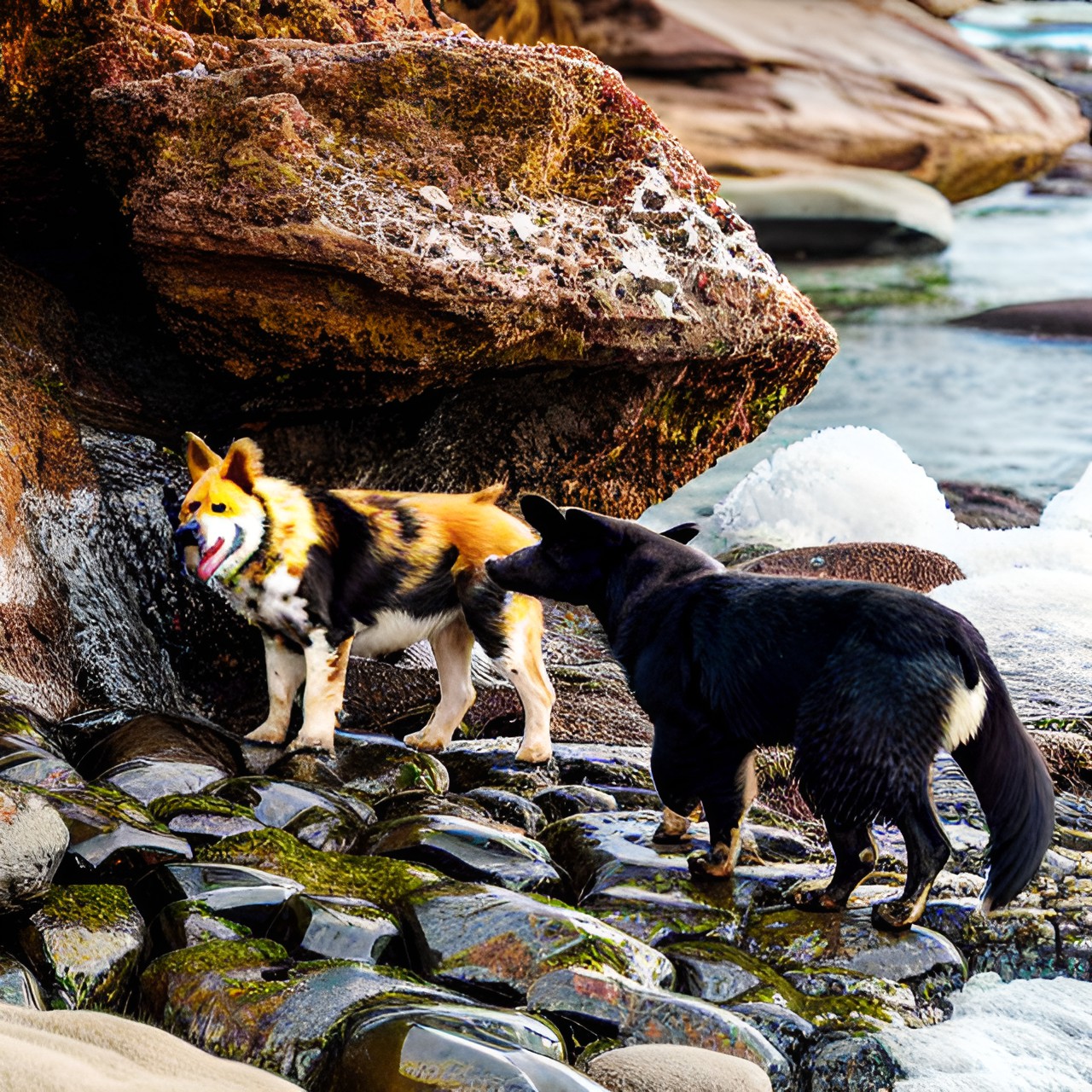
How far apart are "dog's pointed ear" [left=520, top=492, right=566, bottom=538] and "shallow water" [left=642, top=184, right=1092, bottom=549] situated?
9076 mm

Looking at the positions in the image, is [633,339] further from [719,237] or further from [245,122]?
[245,122]

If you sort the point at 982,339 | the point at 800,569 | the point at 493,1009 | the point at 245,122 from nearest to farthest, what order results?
the point at 493,1009 → the point at 245,122 → the point at 800,569 → the point at 982,339

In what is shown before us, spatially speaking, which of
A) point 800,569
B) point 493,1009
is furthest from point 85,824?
point 800,569

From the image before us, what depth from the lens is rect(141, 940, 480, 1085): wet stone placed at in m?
3.60

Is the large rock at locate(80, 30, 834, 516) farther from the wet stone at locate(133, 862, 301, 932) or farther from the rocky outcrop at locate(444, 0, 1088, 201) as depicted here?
the rocky outcrop at locate(444, 0, 1088, 201)

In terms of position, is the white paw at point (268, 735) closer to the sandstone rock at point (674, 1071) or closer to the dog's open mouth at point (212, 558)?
the dog's open mouth at point (212, 558)

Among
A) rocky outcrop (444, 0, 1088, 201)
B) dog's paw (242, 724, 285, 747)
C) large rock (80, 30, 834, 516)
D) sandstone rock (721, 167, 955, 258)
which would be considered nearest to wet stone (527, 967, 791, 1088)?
dog's paw (242, 724, 285, 747)

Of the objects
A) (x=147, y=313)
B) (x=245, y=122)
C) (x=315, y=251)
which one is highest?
(x=245, y=122)

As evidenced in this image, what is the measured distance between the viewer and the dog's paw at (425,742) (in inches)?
261

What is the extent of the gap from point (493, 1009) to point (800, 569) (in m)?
6.61

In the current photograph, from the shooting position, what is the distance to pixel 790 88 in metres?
28.0

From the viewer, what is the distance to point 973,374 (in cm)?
2347

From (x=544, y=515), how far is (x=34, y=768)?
203 cm

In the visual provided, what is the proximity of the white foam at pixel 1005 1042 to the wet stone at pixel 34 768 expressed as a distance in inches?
112
